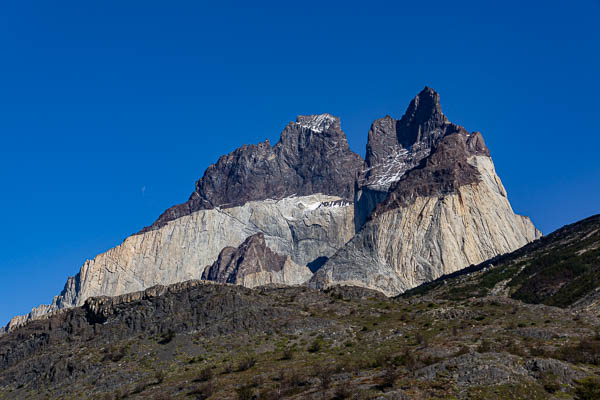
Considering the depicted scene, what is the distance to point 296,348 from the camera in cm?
7544

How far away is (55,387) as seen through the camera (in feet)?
251

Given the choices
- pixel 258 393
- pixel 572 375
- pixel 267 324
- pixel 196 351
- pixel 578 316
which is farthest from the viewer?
pixel 267 324

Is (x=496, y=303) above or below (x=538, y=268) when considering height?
below

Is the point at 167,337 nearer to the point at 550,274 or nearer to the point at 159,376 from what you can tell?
the point at 159,376

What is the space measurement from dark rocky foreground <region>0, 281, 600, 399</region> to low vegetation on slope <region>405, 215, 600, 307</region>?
39.1 m

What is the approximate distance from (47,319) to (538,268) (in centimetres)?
10435

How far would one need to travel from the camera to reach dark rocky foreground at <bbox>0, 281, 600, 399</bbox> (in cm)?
4497

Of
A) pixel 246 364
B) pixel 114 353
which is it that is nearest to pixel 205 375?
pixel 246 364

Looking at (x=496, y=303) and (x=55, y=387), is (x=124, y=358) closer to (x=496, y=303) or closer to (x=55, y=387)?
(x=55, y=387)

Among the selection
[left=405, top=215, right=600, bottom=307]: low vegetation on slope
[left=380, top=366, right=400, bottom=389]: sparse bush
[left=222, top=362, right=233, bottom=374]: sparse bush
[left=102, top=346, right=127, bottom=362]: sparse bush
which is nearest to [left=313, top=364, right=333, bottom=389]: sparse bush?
[left=380, top=366, right=400, bottom=389]: sparse bush

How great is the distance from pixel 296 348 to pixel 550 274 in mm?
85001

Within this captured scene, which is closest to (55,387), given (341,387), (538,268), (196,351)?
(196,351)

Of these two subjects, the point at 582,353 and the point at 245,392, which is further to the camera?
the point at 245,392

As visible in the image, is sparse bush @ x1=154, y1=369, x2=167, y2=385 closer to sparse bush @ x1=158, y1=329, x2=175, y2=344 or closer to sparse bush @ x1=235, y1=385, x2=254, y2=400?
sparse bush @ x1=158, y1=329, x2=175, y2=344
